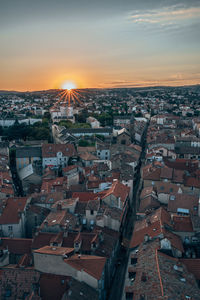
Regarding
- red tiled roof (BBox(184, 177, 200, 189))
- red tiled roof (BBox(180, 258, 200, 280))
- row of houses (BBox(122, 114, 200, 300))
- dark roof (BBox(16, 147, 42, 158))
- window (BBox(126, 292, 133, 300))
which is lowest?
window (BBox(126, 292, 133, 300))

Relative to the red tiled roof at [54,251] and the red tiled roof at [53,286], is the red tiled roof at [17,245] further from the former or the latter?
the red tiled roof at [53,286]

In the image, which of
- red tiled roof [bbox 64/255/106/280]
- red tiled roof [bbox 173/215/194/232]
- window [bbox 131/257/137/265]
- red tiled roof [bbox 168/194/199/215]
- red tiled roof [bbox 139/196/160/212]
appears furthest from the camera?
red tiled roof [bbox 139/196/160/212]

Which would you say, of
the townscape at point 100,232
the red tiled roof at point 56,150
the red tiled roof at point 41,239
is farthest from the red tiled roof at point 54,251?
the red tiled roof at point 56,150

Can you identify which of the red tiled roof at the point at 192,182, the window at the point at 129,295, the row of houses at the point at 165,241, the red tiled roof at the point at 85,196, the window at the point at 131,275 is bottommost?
the window at the point at 129,295

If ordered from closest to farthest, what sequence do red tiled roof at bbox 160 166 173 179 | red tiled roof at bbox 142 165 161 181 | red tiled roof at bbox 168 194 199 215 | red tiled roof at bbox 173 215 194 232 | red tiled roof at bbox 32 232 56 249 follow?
red tiled roof at bbox 32 232 56 249 → red tiled roof at bbox 173 215 194 232 → red tiled roof at bbox 168 194 199 215 → red tiled roof at bbox 160 166 173 179 → red tiled roof at bbox 142 165 161 181

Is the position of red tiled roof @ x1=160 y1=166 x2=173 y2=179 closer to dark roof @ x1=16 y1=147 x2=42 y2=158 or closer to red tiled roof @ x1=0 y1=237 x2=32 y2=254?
red tiled roof @ x1=0 y1=237 x2=32 y2=254

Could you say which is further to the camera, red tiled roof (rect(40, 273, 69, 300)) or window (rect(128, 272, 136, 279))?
window (rect(128, 272, 136, 279))

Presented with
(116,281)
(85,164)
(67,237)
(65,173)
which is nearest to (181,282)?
(116,281)

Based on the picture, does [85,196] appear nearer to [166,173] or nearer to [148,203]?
[148,203]

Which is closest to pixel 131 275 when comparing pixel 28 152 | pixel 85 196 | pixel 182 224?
pixel 182 224

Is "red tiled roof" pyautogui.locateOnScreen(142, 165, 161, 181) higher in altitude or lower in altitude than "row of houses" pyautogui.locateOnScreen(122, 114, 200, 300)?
higher

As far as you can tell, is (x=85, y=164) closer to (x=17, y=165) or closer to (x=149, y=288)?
(x=17, y=165)

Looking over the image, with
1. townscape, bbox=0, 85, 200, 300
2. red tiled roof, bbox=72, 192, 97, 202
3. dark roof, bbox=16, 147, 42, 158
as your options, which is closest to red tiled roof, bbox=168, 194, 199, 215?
townscape, bbox=0, 85, 200, 300
